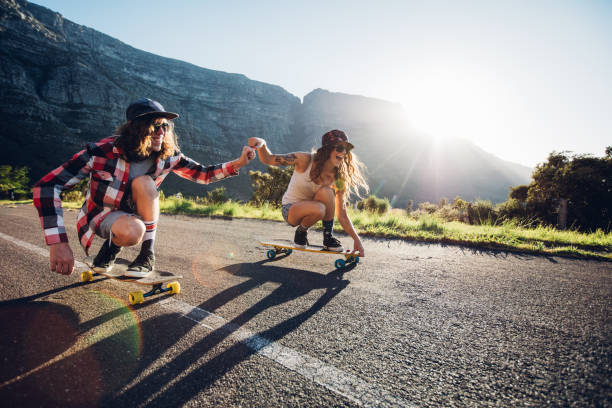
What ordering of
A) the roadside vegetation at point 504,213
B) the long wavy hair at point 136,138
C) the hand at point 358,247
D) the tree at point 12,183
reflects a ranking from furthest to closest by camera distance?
the tree at point 12,183 → the roadside vegetation at point 504,213 → the hand at point 358,247 → the long wavy hair at point 136,138

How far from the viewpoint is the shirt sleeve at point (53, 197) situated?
5.74 feet

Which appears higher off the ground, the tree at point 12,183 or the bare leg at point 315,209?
the bare leg at point 315,209

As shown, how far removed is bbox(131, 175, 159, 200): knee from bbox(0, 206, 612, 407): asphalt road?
83 cm

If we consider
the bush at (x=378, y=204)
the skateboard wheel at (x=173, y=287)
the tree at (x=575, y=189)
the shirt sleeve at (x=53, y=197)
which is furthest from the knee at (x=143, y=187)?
the tree at (x=575, y=189)

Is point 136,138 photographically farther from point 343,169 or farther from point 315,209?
point 343,169

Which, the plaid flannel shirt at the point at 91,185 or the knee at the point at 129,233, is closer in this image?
the plaid flannel shirt at the point at 91,185

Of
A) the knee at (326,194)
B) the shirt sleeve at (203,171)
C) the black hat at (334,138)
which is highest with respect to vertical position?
the black hat at (334,138)

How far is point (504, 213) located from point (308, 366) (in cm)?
2078

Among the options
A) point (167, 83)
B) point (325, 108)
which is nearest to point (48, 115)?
point (167, 83)

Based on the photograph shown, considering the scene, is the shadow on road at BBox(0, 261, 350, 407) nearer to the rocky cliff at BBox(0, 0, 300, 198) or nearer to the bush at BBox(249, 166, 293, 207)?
the bush at BBox(249, 166, 293, 207)

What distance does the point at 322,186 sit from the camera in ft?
11.8

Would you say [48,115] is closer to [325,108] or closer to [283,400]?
[283,400]

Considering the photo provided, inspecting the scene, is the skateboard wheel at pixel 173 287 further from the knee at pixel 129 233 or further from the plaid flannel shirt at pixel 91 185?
the plaid flannel shirt at pixel 91 185

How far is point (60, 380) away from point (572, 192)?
22.4 meters
